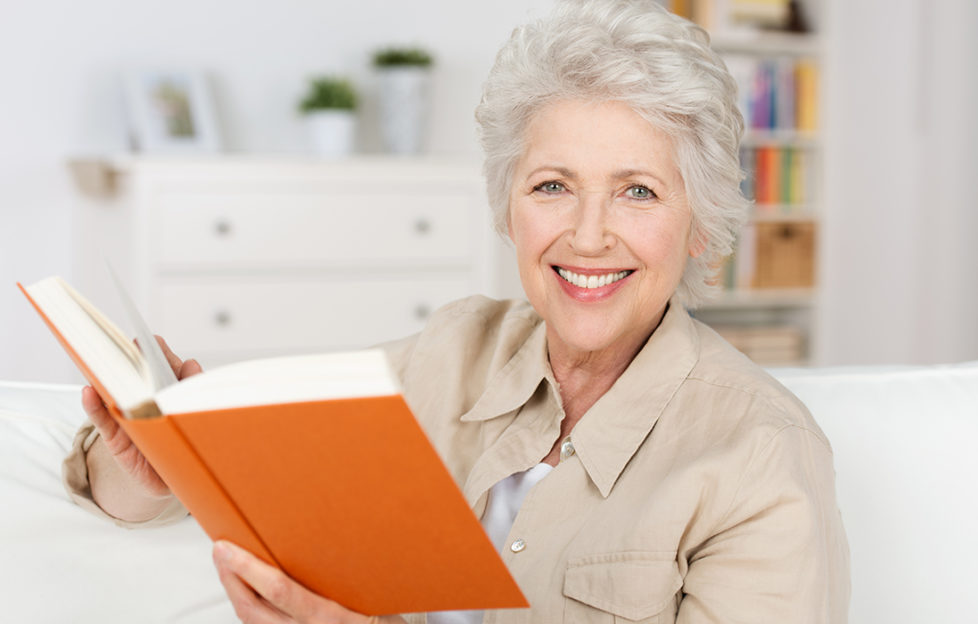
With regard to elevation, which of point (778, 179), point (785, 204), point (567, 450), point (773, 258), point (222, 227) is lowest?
point (773, 258)

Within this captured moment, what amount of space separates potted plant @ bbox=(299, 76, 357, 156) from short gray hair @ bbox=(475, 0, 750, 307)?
211 centimetres

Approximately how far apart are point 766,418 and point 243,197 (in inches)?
88.3

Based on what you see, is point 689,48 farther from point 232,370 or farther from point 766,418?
point 232,370

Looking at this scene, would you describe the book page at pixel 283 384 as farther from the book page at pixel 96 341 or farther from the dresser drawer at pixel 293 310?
the dresser drawer at pixel 293 310

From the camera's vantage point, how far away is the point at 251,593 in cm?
88

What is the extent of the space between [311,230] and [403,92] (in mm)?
579

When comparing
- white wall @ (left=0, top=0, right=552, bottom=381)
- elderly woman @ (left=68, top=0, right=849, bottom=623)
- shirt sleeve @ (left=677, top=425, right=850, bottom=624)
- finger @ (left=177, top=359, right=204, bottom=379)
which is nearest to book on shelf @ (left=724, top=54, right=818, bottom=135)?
white wall @ (left=0, top=0, right=552, bottom=381)

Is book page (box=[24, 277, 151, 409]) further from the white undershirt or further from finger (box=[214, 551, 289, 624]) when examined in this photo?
the white undershirt

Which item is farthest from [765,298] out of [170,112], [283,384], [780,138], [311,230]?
[283,384]

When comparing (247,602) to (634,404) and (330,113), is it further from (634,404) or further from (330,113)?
(330,113)

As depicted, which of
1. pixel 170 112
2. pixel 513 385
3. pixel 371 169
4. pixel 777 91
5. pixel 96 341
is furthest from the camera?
pixel 777 91

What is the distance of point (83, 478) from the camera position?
1205 millimetres

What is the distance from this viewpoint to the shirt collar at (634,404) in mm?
1151

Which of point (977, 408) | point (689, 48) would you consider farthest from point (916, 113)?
point (689, 48)
